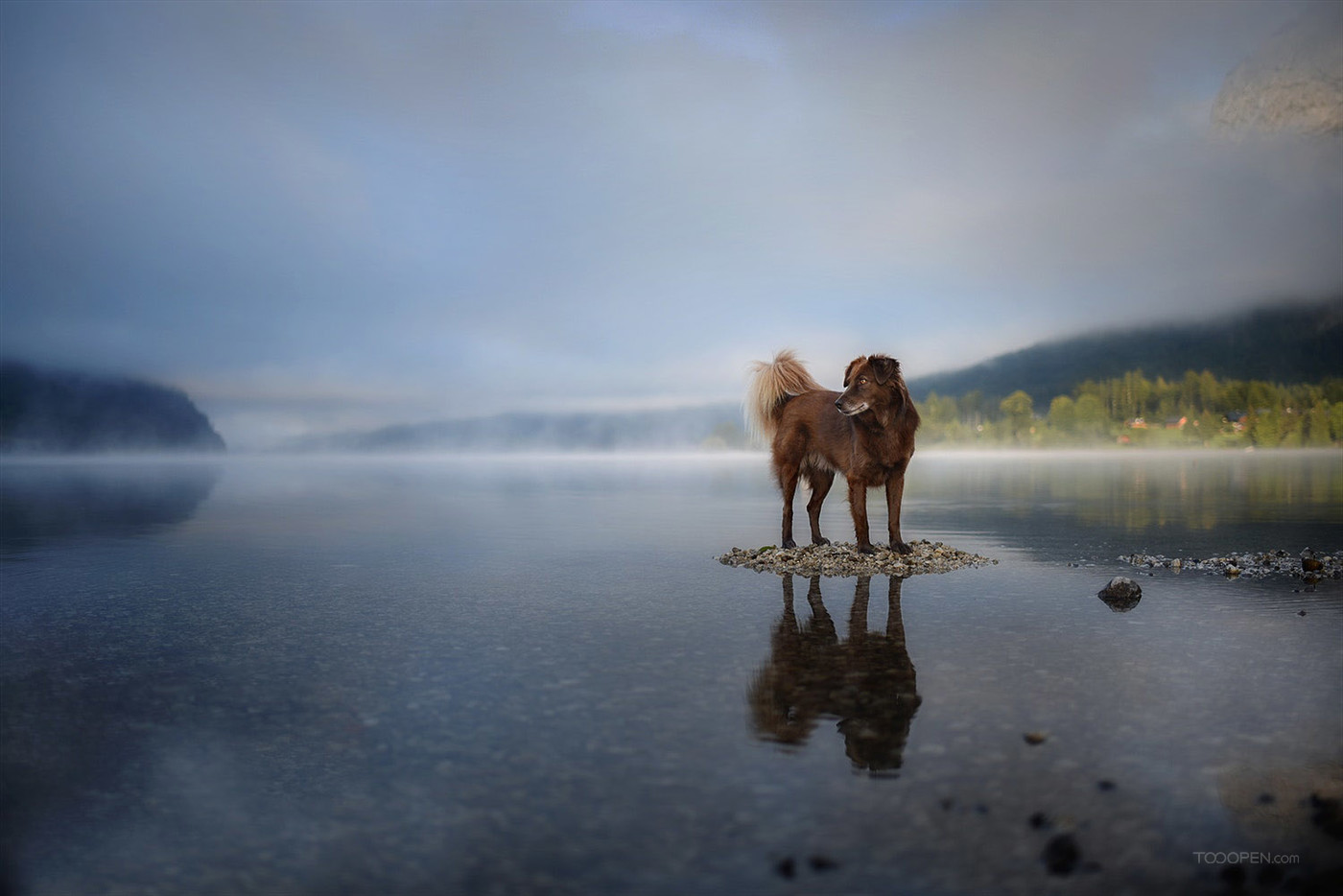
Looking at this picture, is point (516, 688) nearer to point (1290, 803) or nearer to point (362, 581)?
point (1290, 803)

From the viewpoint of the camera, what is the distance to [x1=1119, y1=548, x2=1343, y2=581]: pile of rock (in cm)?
1293

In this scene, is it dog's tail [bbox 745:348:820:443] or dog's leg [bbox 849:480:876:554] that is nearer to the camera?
dog's leg [bbox 849:480:876:554]

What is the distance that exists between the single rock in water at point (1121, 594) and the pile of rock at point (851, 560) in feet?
10.0

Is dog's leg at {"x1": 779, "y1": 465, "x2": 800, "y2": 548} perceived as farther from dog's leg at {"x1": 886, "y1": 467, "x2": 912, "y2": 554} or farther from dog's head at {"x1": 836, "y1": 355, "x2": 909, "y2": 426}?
dog's head at {"x1": 836, "y1": 355, "x2": 909, "y2": 426}

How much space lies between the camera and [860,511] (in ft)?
48.2

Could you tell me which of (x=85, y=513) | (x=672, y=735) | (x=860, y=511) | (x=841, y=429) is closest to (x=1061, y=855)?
(x=672, y=735)

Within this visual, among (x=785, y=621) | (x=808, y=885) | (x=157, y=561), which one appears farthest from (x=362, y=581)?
(x=808, y=885)

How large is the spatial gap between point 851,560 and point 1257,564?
21.6 ft

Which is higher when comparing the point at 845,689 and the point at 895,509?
the point at 895,509

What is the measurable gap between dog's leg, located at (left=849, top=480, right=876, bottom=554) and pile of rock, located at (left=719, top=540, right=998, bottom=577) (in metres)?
0.17

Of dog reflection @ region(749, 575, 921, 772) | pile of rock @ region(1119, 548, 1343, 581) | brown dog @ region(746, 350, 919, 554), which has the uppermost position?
brown dog @ region(746, 350, 919, 554)

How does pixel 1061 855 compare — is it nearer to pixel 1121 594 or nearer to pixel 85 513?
pixel 1121 594

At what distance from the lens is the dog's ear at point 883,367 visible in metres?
14.1

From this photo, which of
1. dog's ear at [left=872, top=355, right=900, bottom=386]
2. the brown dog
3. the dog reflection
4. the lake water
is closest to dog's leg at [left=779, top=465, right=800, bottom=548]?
the brown dog
